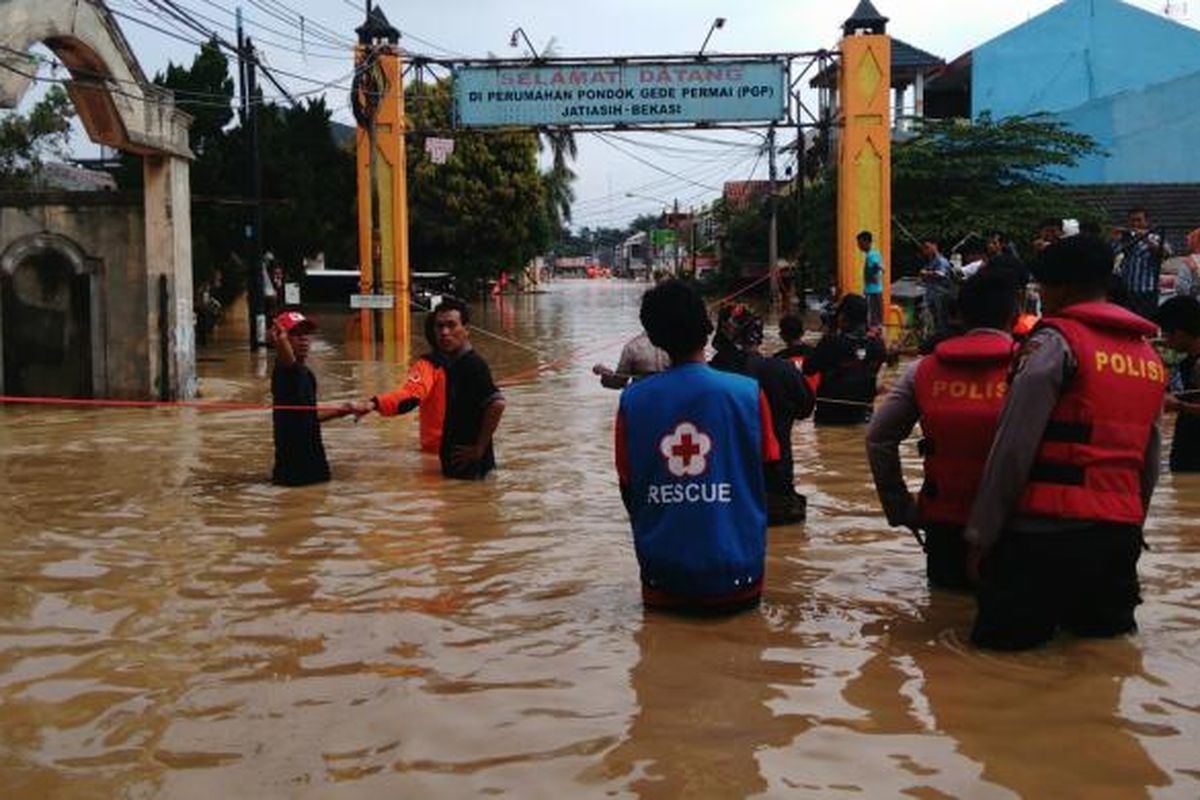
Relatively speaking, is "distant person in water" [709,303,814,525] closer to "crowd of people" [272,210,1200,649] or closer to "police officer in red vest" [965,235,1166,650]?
"crowd of people" [272,210,1200,649]

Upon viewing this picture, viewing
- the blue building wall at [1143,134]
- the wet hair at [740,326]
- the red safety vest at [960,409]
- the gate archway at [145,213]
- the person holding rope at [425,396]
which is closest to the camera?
the red safety vest at [960,409]

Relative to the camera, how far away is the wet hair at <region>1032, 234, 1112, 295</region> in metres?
4.71

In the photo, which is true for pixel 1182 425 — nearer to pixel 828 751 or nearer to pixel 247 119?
pixel 828 751

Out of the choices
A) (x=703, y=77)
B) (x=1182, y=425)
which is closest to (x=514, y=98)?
(x=703, y=77)

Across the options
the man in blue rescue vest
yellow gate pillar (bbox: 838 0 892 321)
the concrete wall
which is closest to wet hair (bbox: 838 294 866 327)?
the man in blue rescue vest

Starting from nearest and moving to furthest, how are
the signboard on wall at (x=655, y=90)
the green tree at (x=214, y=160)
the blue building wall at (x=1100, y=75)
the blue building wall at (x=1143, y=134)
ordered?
the signboard on wall at (x=655, y=90), the green tree at (x=214, y=160), the blue building wall at (x=1143, y=134), the blue building wall at (x=1100, y=75)

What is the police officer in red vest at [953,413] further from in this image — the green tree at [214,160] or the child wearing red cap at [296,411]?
the green tree at [214,160]

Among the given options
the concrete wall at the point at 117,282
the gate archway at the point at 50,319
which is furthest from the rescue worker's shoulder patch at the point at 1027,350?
the gate archway at the point at 50,319

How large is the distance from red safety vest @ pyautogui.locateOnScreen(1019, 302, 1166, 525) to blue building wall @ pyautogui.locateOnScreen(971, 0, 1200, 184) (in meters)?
35.0

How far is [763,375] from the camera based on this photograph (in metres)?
7.48

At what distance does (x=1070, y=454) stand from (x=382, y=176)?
21969 mm

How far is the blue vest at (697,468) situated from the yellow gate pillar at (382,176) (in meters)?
19.5

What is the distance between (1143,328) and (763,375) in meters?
3.06

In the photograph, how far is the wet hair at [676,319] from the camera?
→ 16.5 feet
